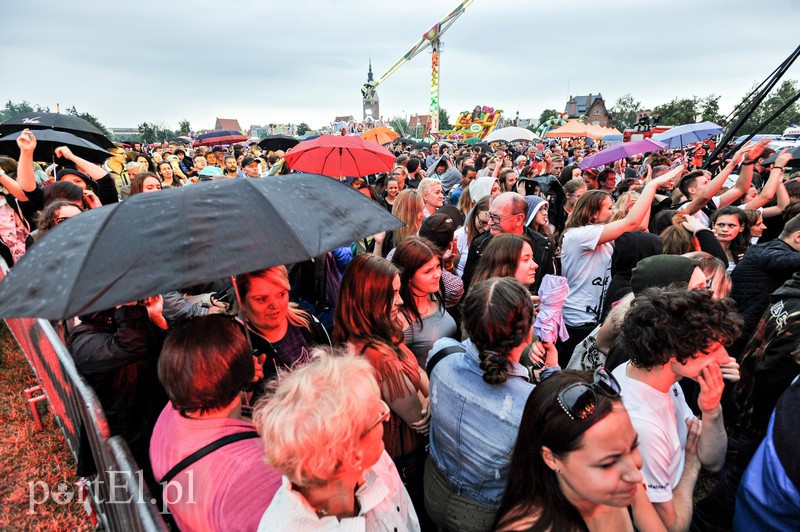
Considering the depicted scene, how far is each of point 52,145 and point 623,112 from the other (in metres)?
100.0

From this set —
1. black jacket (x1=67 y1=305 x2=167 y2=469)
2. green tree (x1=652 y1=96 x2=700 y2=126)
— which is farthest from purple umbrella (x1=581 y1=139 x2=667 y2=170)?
green tree (x1=652 y1=96 x2=700 y2=126)

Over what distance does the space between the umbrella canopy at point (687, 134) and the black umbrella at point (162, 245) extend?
420 inches

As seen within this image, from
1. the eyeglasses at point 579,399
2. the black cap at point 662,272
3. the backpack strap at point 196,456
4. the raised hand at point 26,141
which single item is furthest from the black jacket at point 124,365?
the raised hand at point 26,141

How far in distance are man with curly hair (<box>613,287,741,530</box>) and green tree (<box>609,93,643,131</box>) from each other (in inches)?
3651

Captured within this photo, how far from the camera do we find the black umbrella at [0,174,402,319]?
118 centimetres

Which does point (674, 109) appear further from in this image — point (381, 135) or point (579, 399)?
point (579, 399)

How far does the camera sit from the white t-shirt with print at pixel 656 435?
63.4 inches

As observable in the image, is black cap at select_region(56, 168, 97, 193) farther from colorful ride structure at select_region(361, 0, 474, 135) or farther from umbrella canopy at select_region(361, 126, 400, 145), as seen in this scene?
colorful ride structure at select_region(361, 0, 474, 135)

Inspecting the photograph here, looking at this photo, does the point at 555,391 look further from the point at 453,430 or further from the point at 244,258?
the point at 244,258

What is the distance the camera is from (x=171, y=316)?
2.42 meters

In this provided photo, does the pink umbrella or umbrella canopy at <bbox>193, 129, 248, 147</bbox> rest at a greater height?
umbrella canopy at <bbox>193, 129, 248, 147</bbox>

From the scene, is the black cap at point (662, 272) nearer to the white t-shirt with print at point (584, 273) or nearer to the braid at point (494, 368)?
the white t-shirt with print at point (584, 273)

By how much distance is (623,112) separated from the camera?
279 feet

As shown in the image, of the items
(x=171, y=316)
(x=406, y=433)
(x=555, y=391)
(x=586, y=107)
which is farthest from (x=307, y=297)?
(x=586, y=107)
